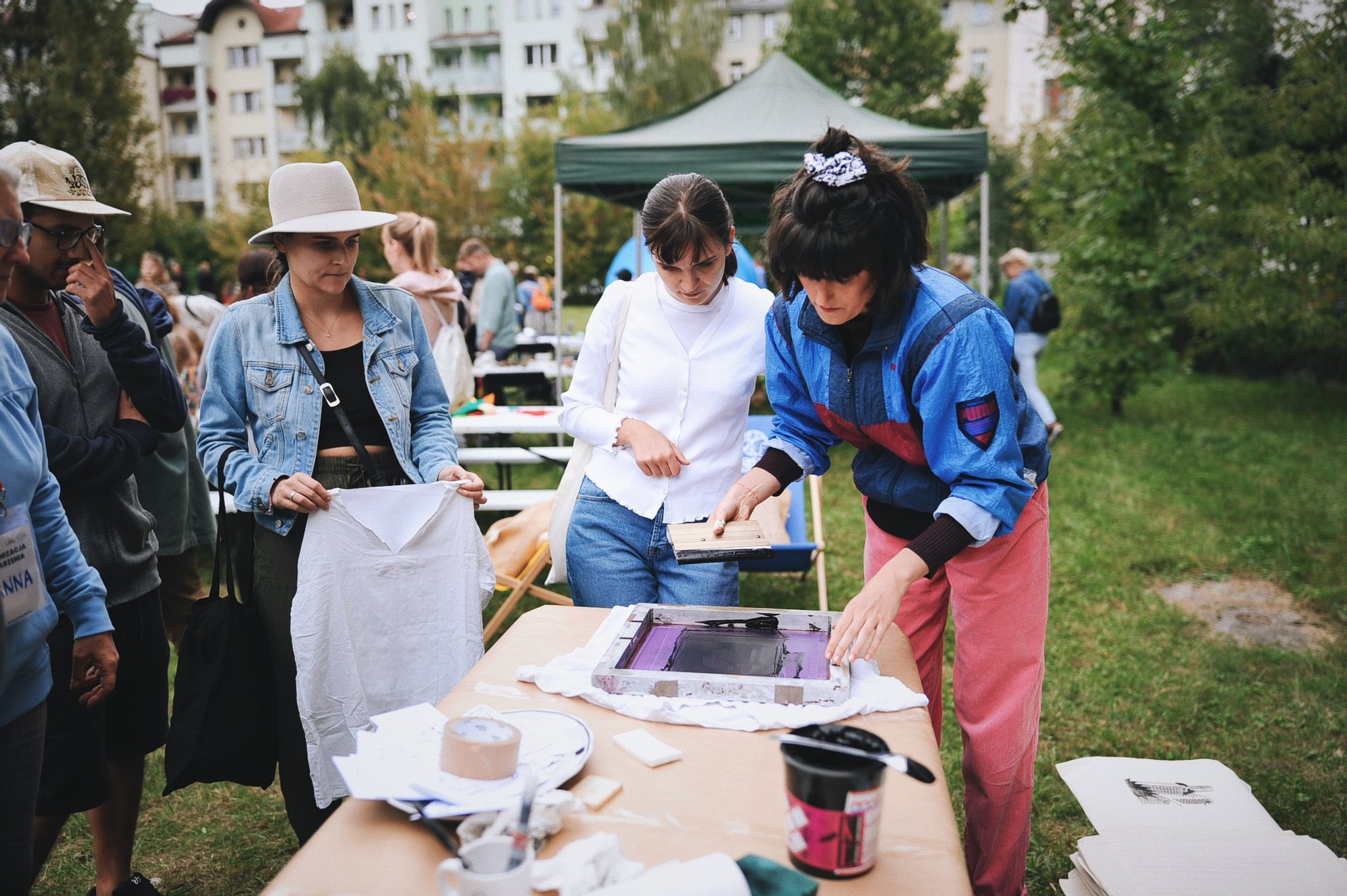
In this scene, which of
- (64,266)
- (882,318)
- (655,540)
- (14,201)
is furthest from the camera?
(655,540)

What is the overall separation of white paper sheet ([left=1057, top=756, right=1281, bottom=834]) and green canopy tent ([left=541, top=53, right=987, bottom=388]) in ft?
15.5

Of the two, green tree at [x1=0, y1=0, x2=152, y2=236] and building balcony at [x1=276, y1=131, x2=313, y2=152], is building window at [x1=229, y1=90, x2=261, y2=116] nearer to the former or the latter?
building balcony at [x1=276, y1=131, x2=313, y2=152]

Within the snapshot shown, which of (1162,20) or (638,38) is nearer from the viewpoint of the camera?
(1162,20)

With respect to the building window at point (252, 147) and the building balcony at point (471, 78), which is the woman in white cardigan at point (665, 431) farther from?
the building window at point (252, 147)

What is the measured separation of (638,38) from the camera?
2650 centimetres

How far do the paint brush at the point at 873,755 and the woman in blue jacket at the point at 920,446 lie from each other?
423 mm

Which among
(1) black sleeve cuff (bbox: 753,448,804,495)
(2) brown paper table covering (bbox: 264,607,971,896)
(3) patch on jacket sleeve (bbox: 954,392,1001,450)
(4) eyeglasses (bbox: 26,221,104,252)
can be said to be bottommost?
(2) brown paper table covering (bbox: 264,607,971,896)

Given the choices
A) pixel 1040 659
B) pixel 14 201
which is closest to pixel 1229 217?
pixel 1040 659

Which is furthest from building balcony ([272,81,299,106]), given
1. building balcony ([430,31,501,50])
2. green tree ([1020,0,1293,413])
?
green tree ([1020,0,1293,413])

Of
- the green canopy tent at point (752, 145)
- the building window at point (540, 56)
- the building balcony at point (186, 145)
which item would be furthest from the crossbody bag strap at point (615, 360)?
the building balcony at point (186, 145)

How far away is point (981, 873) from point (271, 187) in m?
2.20

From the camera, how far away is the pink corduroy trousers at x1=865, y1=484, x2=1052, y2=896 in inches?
74.1

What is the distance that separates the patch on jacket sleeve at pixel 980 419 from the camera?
1.64 metres

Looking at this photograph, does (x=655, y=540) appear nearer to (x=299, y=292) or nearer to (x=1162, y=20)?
(x=299, y=292)
